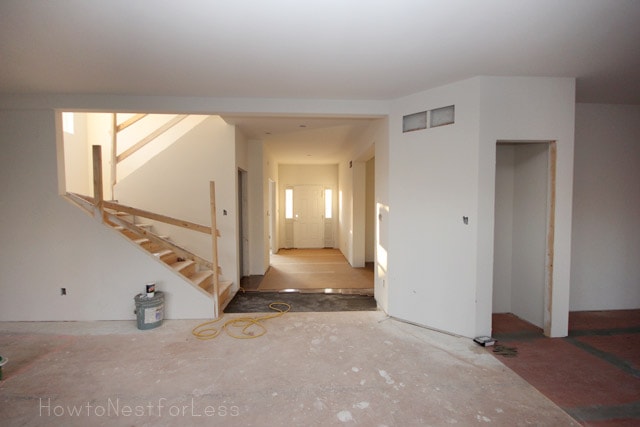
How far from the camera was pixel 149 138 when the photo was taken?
469 centimetres

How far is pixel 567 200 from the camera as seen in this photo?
2926mm

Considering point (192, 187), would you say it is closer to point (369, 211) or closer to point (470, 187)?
point (470, 187)

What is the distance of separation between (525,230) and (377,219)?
1.80 meters

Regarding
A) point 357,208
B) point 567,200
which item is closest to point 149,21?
point 567,200

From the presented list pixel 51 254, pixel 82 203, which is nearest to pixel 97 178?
pixel 82 203

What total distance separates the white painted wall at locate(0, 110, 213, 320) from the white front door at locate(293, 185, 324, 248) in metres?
5.37

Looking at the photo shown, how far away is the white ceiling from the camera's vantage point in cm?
179

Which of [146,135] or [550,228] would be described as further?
[146,135]

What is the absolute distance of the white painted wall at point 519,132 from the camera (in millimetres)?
2834

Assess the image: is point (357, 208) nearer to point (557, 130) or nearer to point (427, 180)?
point (427, 180)

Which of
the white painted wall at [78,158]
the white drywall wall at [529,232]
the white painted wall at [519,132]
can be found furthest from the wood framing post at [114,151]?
the white drywall wall at [529,232]

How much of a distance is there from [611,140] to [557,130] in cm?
155

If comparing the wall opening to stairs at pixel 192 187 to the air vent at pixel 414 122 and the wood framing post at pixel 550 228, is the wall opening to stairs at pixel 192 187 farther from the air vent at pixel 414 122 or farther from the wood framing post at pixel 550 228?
the wood framing post at pixel 550 228

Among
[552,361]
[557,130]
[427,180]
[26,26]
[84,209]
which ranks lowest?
[552,361]
